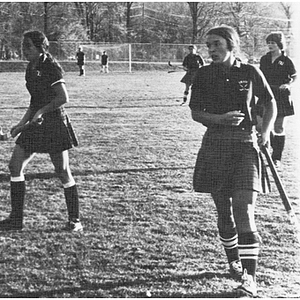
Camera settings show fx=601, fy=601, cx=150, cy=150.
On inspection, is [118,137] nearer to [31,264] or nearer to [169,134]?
[169,134]

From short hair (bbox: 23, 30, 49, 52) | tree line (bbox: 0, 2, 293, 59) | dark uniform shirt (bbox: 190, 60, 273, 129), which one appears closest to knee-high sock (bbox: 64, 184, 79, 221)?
short hair (bbox: 23, 30, 49, 52)

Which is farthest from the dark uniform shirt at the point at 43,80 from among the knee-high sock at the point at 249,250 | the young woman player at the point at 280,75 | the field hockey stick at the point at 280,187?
the young woman player at the point at 280,75

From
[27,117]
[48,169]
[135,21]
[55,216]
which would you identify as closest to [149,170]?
[48,169]

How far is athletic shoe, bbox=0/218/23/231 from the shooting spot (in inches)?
192

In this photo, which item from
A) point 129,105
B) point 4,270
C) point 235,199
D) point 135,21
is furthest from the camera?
point 135,21

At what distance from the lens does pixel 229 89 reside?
3.55 m

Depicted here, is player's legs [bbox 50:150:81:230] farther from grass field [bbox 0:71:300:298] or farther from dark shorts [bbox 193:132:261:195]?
dark shorts [bbox 193:132:261:195]

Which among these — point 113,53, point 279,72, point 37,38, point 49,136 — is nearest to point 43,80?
point 37,38

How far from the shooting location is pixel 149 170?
7.14 m

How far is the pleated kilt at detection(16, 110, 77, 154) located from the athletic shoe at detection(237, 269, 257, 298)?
6.34 ft

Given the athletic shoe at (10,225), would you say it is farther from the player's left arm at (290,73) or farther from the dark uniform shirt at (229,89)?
the player's left arm at (290,73)

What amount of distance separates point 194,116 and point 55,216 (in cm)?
205

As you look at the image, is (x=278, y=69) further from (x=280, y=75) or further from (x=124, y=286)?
(x=124, y=286)

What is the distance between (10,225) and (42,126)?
87cm
